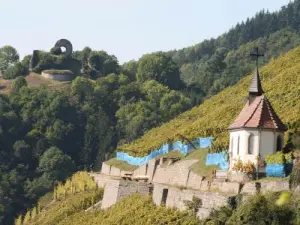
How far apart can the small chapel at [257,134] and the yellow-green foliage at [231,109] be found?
3.62 metres

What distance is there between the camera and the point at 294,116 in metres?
50.9

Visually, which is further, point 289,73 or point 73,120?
point 73,120

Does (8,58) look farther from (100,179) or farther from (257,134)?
(257,134)

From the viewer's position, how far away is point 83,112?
16175 centimetres

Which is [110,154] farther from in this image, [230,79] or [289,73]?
[289,73]

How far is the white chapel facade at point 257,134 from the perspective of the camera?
1789 inches

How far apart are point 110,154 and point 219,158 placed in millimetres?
88541

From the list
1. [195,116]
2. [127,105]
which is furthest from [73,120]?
[195,116]

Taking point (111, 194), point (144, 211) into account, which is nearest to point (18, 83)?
point (111, 194)

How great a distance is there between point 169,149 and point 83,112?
9501 centimetres

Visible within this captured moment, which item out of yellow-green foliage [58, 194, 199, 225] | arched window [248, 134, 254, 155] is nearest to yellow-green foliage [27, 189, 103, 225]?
yellow-green foliage [58, 194, 199, 225]

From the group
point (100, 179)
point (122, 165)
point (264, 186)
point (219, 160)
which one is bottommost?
point (264, 186)

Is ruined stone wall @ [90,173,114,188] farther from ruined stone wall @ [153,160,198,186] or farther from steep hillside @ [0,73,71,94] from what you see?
steep hillside @ [0,73,71,94]

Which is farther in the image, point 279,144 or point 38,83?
point 38,83
